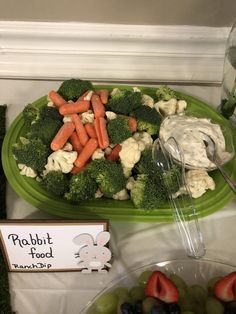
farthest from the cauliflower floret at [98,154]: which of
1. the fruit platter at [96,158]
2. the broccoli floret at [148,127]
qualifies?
the broccoli floret at [148,127]

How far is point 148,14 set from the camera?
108 centimetres

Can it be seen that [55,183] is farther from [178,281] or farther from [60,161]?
[178,281]

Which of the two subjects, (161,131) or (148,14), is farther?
(148,14)

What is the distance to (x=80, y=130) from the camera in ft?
2.91

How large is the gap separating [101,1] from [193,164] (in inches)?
18.7

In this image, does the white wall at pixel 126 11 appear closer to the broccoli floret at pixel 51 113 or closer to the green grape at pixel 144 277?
the broccoli floret at pixel 51 113

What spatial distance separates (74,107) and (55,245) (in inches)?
12.6

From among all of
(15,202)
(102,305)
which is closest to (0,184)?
(15,202)

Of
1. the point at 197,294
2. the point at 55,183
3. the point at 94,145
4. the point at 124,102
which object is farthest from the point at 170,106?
the point at 197,294

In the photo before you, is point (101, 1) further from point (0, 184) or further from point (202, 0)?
point (0, 184)

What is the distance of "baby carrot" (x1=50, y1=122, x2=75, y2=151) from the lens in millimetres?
858

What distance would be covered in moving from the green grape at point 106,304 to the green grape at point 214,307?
14cm

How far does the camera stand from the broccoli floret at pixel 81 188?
2.62 ft

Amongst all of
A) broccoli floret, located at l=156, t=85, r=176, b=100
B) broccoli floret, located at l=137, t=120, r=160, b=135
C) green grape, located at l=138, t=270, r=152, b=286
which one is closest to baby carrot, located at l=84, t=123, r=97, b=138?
broccoli floret, located at l=137, t=120, r=160, b=135
